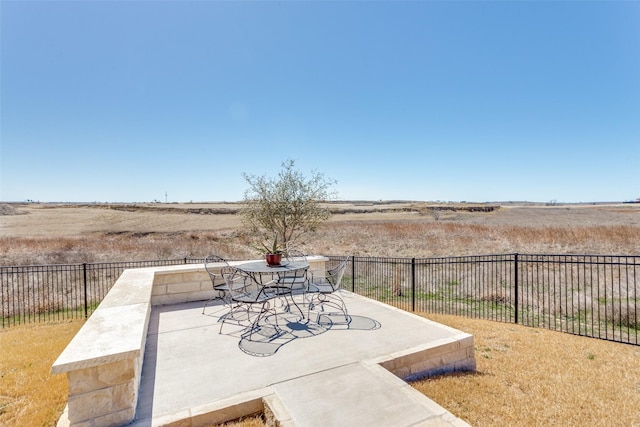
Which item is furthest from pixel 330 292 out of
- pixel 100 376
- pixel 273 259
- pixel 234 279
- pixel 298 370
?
pixel 100 376

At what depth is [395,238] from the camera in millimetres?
19969

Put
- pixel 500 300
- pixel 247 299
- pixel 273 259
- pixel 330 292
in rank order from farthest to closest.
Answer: pixel 500 300
pixel 273 259
pixel 330 292
pixel 247 299

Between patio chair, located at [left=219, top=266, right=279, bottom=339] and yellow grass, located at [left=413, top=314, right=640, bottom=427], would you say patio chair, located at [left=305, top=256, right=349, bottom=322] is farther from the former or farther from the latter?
yellow grass, located at [left=413, top=314, right=640, bottom=427]

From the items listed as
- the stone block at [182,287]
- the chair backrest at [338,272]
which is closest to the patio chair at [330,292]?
the chair backrest at [338,272]

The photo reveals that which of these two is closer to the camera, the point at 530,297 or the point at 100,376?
the point at 100,376

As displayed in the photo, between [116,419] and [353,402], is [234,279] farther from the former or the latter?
[353,402]

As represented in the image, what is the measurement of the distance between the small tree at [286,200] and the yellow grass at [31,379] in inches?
261

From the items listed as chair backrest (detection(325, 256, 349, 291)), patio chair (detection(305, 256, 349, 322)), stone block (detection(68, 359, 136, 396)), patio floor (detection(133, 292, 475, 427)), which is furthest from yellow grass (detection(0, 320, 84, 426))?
chair backrest (detection(325, 256, 349, 291))

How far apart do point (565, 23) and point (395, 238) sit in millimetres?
13289

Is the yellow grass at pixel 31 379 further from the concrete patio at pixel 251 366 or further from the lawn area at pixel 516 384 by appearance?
the concrete patio at pixel 251 366

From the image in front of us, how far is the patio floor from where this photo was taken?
244 centimetres

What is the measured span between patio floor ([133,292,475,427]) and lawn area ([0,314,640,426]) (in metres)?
0.32

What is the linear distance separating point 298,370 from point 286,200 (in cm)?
862

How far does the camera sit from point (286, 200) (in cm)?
1145
